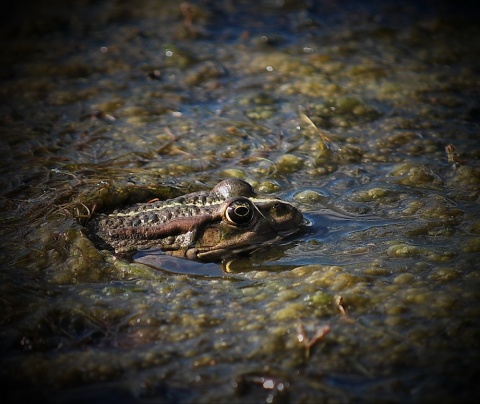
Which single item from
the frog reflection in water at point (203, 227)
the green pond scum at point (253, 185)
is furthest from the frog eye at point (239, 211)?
the green pond scum at point (253, 185)

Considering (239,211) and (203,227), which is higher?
(239,211)

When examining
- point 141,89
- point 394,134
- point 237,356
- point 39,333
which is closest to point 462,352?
point 237,356

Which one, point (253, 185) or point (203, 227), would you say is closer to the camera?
point (203, 227)

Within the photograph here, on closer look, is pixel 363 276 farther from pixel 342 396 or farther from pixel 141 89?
pixel 141 89

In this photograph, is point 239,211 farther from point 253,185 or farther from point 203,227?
point 253,185

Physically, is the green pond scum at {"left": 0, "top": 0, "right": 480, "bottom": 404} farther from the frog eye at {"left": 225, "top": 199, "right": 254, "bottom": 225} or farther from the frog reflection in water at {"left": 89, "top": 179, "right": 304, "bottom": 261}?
the frog eye at {"left": 225, "top": 199, "right": 254, "bottom": 225}

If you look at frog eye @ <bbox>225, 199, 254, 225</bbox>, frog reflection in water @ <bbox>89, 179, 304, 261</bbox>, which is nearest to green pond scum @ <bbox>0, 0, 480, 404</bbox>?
frog reflection in water @ <bbox>89, 179, 304, 261</bbox>

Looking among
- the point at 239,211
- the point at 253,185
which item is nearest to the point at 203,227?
the point at 239,211
